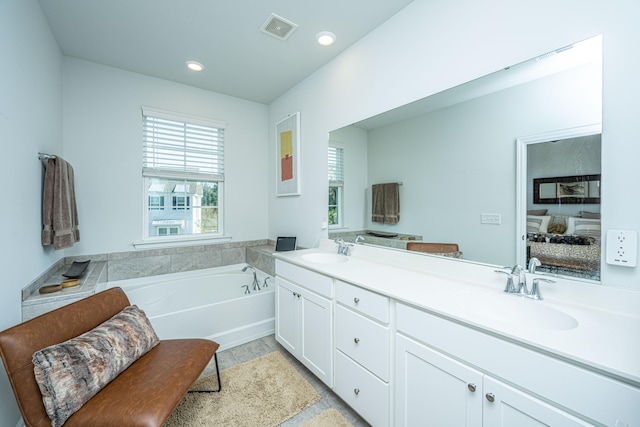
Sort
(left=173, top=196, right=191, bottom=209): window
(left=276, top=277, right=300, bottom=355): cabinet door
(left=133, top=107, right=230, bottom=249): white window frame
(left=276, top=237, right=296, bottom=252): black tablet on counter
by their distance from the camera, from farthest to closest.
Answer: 1. (left=173, top=196, right=191, bottom=209): window
2. (left=276, top=237, right=296, bottom=252): black tablet on counter
3. (left=133, top=107, right=230, bottom=249): white window frame
4. (left=276, top=277, right=300, bottom=355): cabinet door

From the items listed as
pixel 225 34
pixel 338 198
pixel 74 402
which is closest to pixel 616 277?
pixel 338 198

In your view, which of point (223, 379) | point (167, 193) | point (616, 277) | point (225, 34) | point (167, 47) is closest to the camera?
point (616, 277)

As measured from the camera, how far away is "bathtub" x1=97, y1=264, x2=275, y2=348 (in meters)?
2.29

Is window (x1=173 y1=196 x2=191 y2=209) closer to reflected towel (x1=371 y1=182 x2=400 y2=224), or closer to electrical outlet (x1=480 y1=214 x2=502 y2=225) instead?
reflected towel (x1=371 y1=182 x2=400 y2=224)

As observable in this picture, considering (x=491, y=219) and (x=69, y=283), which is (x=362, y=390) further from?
→ (x=69, y=283)

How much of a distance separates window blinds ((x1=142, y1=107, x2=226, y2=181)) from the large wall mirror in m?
1.99

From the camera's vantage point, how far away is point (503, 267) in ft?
4.48

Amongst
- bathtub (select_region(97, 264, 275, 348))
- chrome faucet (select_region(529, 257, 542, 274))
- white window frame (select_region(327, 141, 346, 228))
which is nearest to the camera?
chrome faucet (select_region(529, 257, 542, 274))

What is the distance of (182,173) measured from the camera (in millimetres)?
3082

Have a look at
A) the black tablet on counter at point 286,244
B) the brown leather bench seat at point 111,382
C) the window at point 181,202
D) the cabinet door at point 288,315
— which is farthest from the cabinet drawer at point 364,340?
the window at point 181,202

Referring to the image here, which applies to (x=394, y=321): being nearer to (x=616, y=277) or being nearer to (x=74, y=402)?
(x=616, y=277)

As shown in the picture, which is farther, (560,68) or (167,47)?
(167,47)

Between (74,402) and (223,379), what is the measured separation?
1.01 m

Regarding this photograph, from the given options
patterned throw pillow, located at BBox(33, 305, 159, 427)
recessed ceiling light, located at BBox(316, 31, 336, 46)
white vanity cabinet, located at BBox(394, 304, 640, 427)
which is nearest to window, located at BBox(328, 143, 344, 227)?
recessed ceiling light, located at BBox(316, 31, 336, 46)
